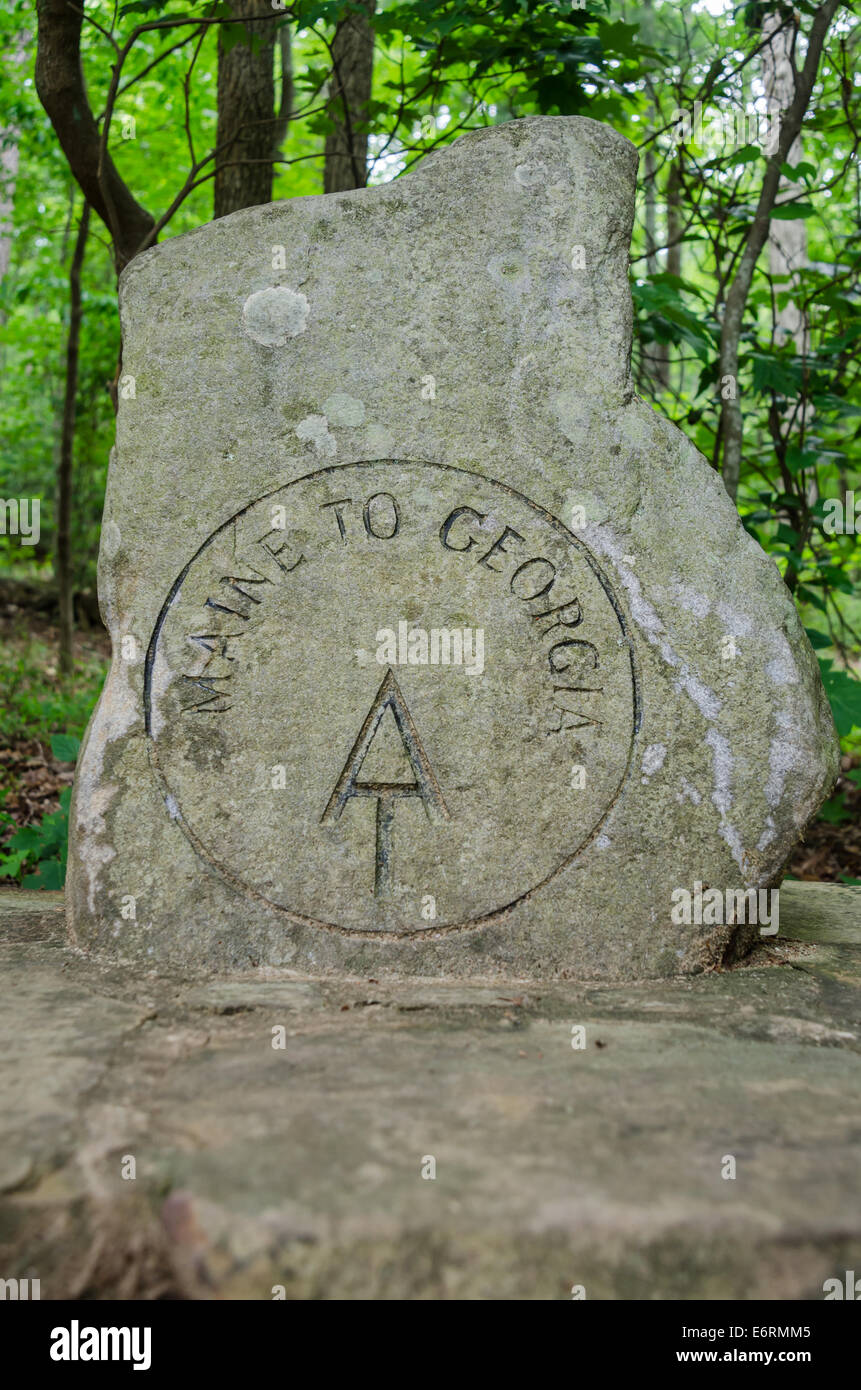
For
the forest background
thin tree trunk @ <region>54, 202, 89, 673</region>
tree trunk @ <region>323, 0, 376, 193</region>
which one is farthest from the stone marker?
thin tree trunk @ <region>54, 202, 89, 673</region>

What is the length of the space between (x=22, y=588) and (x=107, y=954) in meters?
5.91

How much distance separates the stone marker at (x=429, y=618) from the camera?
2293 mm

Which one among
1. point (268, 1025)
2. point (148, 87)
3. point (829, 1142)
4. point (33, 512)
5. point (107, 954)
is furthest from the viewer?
point (148, 87)

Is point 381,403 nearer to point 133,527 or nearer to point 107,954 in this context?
point 133,527

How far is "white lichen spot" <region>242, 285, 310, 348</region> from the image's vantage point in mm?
2395

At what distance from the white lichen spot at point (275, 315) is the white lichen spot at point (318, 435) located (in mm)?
185

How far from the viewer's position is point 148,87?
22.0 feet

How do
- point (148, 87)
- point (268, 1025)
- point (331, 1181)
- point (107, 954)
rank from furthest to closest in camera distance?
point (148, 87), point (107, 954), point (268, 1025), point (331, 1181)

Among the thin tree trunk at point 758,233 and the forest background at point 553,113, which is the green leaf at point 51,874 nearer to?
the forest background at point 553,113

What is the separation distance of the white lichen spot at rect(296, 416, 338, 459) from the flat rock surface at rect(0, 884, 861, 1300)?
1.11 metres

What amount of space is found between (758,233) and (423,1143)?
3088mm

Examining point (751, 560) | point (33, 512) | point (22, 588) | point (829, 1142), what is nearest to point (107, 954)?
point (829, 1142)

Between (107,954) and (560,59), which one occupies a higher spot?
(560,59)

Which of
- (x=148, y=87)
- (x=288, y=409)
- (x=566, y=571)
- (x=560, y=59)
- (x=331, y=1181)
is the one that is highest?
(x=148, y=87)
